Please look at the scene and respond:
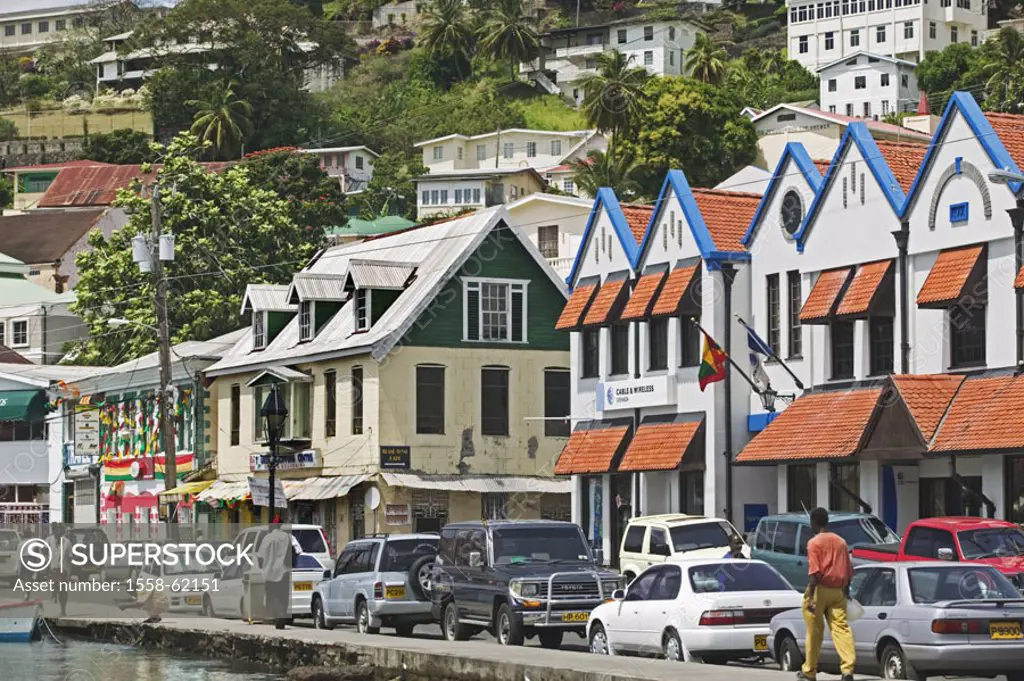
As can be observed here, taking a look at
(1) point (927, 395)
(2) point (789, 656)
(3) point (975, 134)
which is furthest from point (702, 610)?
(3) point (975, 134)

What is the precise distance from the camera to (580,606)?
3092 cm

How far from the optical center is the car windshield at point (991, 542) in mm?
30016

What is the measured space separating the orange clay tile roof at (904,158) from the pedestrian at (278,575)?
47.4 feet

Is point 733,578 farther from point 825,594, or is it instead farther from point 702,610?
point 825,594

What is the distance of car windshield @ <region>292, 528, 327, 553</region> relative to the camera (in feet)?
137

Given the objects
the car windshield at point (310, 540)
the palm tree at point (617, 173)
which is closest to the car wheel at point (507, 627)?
the car windshield at point (310, 540)

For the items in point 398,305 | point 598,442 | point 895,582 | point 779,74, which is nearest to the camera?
point 895,582

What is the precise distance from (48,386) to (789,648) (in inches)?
2143

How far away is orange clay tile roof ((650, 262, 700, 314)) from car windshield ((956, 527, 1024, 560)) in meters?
17.0

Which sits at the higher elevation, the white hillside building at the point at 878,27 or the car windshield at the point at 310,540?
the white hillside building at the point at 878,27

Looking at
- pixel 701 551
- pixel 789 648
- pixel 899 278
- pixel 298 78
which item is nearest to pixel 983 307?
pixel 899 278

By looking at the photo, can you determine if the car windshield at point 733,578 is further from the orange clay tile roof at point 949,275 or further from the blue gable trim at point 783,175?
the blue gable trim at point 783,175

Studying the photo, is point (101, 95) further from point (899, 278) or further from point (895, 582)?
point (895, 582)

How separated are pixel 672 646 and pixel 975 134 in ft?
50.8
